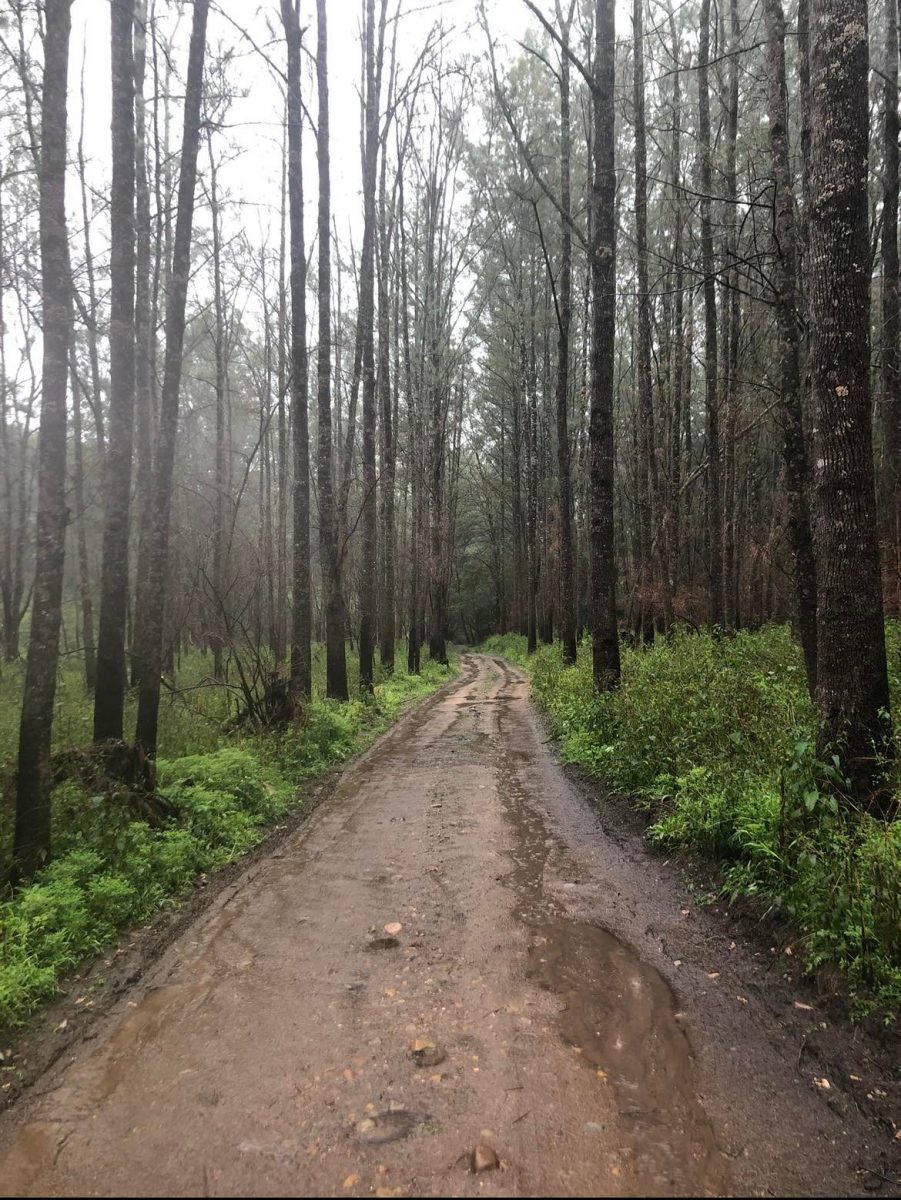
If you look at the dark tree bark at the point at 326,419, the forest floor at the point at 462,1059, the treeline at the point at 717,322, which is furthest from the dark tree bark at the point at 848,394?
the dark tree bark at the point at 326,419

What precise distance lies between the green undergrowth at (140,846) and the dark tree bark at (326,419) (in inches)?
158

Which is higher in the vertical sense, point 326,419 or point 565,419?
→ point 565,419

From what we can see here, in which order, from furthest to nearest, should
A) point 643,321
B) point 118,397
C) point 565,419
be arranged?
point 565,419 → point 643,321 → point 118,397

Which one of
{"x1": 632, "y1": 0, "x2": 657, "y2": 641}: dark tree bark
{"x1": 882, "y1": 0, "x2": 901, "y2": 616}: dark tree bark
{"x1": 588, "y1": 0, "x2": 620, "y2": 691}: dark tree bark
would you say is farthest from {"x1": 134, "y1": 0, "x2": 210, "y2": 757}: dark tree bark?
{"x1": 882, "y1": 0, "x2": 901, "y2": 616}: dark tree bark

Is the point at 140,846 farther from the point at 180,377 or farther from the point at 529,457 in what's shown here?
the point at 529,457

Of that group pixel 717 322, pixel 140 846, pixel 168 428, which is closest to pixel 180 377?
pixel 168 428

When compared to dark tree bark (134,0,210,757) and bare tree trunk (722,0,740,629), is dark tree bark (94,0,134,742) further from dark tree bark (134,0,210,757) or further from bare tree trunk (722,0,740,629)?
Result: bare tree trunk (722,0,740,629)

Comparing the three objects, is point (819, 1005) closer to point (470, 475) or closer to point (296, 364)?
point (296, 364)

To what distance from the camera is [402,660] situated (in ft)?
80.6

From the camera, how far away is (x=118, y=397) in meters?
7.09

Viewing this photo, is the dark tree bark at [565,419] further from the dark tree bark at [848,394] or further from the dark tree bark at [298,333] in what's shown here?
the dark tree bark at [848,394]

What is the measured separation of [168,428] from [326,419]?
4820 mm

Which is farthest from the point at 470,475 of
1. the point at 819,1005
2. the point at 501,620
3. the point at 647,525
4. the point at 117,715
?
the point at 819,1005

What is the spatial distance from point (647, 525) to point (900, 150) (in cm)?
973
